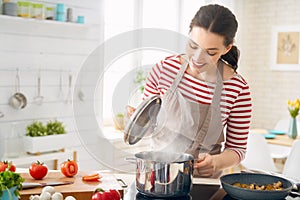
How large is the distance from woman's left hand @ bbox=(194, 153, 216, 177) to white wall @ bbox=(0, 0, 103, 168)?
1900 mm

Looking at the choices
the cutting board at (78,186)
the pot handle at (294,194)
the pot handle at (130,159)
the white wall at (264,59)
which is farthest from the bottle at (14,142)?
the white wall at (264,59)

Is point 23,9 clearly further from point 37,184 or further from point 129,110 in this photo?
point 129,110

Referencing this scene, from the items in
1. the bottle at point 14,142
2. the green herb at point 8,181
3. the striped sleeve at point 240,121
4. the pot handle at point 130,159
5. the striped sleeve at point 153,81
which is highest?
the striped sleeve at point 153,81

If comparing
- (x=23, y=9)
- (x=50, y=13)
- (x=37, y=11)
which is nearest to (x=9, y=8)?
(x=23, y=9)

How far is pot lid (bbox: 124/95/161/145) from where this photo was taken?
1208 mm

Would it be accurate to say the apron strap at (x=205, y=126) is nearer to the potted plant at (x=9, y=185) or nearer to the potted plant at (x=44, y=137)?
the potted plant at (x=9, y=185)

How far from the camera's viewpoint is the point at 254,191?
128cm

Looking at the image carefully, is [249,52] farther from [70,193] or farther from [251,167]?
[70,193]

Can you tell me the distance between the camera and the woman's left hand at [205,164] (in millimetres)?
1504

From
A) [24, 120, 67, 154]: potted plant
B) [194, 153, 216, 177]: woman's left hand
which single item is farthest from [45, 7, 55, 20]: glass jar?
[194, 153, 216, 177]: woman's left hand

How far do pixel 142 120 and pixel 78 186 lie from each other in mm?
389

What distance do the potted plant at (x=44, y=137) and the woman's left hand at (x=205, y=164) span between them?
1750 mm

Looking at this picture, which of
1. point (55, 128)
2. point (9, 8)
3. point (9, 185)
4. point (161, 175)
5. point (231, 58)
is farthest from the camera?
point (55, 128)

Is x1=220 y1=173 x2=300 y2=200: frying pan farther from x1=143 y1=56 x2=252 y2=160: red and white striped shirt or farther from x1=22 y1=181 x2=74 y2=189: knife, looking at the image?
x1=22 y1=181 x2=74 y2=189: knife
